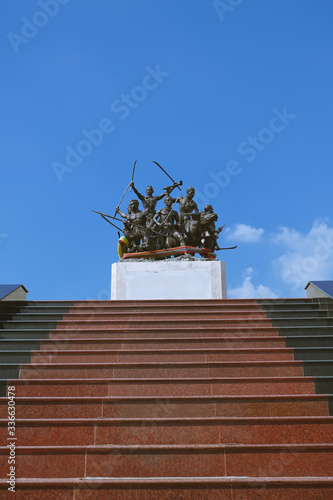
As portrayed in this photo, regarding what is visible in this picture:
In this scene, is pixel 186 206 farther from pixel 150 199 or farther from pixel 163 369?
pixel 163 369

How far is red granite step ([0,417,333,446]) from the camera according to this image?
226 inches

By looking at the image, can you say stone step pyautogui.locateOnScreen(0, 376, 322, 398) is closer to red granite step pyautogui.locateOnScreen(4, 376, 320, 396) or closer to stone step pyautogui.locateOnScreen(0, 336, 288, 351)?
red granite step pyautogui.locateOnScreen(4, 376, 320, 396)

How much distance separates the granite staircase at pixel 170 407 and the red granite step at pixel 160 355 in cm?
1

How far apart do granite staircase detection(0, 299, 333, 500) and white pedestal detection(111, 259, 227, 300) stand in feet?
14.8

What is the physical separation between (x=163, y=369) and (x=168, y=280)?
625 cm

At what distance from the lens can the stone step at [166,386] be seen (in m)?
6.46

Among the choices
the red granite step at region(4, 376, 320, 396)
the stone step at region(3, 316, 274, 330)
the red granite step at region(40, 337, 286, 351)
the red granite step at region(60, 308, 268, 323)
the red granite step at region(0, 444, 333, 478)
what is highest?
the red granite step at region(60, 308, 268, 323)

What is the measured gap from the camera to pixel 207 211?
1439 centimetres

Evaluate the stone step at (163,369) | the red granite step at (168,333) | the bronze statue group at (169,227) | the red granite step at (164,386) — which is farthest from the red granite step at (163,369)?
the bronze statue group at (169,227)

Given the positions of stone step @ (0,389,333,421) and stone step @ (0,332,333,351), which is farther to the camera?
stone step @ (0,332,333,351)

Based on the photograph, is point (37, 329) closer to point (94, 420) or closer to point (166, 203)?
point (94, 420)

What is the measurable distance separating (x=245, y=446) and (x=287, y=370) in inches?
64.8

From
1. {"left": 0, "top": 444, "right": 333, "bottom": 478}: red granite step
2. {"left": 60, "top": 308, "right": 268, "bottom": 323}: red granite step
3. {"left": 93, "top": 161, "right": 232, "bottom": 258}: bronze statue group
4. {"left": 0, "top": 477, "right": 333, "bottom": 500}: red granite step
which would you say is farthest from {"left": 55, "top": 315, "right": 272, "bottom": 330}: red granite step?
{"left": 93, "top": 161, "right": 232, "bottom": 258}: bronze statue group

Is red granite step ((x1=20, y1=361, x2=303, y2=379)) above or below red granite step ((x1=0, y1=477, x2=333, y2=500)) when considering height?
above
